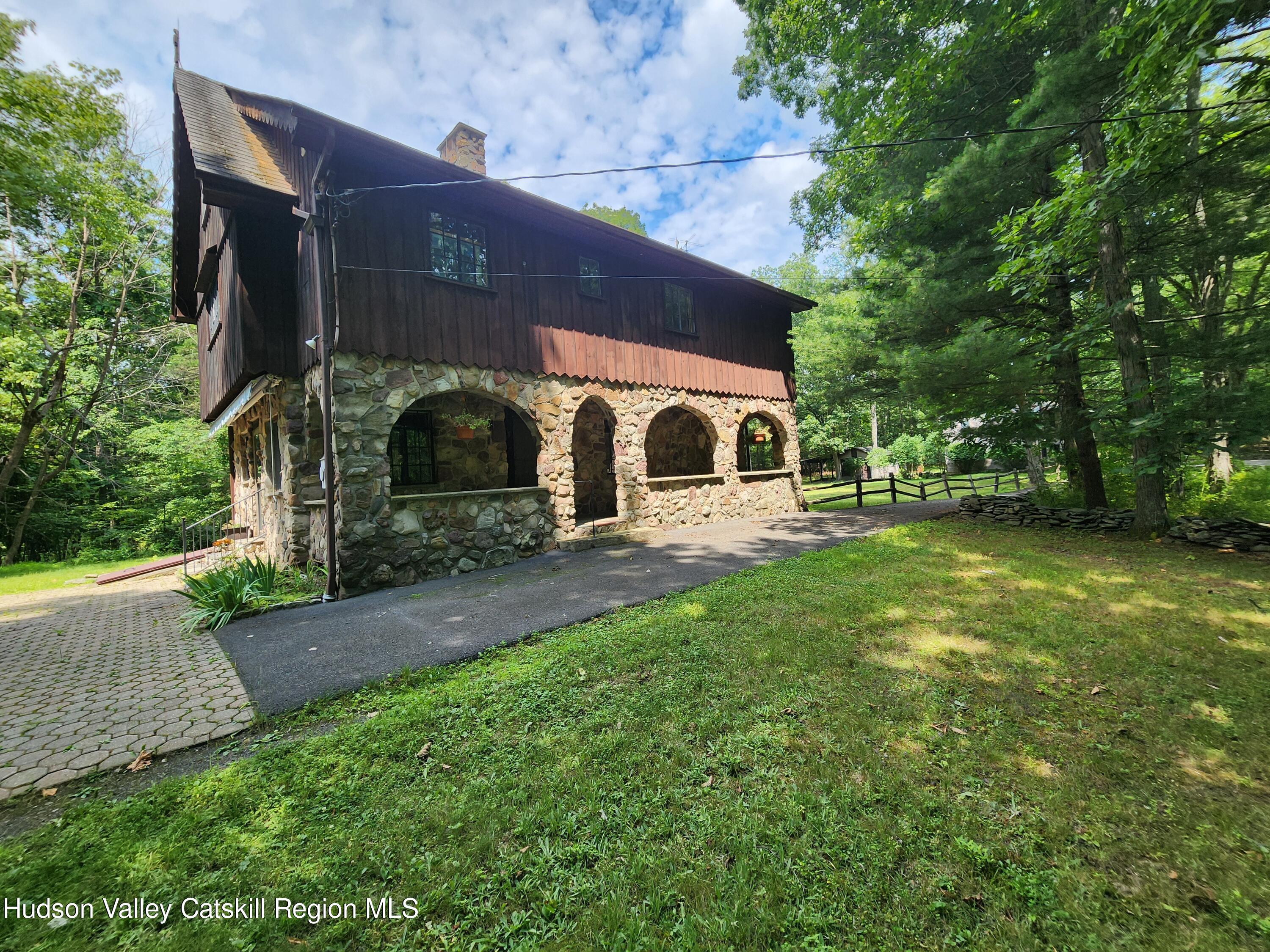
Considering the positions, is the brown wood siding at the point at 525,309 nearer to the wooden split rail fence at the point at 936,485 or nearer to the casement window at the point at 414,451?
the casement window at the point at 414,451

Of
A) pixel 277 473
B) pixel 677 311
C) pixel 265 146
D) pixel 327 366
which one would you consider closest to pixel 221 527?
pixel 277 473

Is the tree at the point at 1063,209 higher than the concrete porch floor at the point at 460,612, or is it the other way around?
the tree at the point at 1063,209

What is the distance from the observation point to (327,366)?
19.6 ft

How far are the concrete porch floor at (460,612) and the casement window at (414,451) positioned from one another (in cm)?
358

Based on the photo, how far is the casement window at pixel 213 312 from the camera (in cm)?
932

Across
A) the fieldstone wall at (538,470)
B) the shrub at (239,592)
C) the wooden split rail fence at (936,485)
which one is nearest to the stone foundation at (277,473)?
the fieldstone wall at (538,470)

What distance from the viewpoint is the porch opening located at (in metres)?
9.46

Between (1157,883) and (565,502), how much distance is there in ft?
24.1

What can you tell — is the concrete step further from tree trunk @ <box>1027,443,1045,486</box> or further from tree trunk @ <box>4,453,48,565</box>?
tree trunk @ <box>4,453,48,565</box>

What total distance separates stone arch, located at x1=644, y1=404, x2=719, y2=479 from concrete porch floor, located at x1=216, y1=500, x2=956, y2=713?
5.15 metres

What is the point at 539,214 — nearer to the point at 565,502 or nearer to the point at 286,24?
the point at 286,24

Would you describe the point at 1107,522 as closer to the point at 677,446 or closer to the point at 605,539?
the point at 605,539

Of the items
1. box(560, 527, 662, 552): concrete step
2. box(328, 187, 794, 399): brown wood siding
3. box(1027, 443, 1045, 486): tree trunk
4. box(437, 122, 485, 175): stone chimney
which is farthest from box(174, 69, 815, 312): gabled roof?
box(1027, 443, 1045, 486): tree trunk

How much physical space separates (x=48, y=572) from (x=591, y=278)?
14712 millimetres
